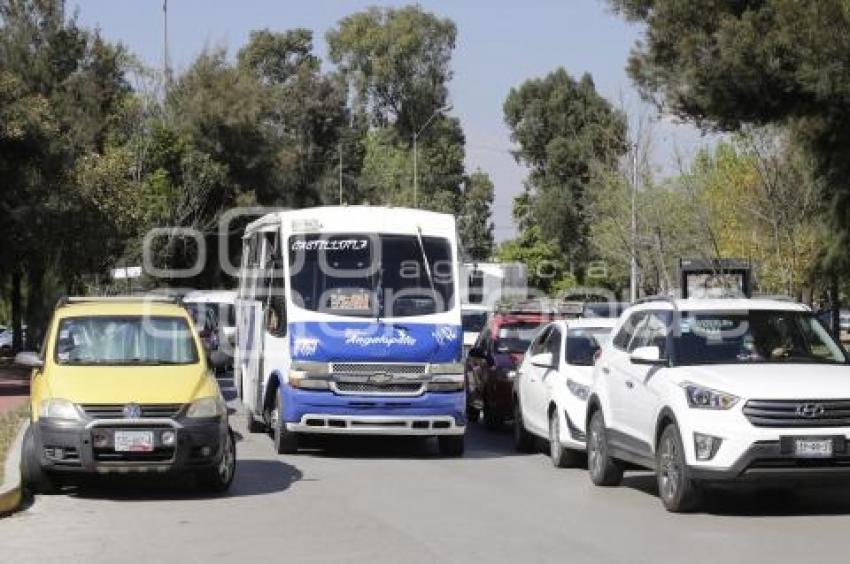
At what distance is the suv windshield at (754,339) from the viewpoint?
12.4 m

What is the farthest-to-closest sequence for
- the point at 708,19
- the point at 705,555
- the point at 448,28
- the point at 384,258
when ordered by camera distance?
the point at 448,28 < the point at 708,19 < the point at 384,258 < the point at 705,555

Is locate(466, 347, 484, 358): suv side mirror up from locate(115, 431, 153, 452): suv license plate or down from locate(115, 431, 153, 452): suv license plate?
up

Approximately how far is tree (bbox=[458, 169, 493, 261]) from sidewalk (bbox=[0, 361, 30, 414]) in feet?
147

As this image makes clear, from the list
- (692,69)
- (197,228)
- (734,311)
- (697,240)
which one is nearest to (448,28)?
(197,228)

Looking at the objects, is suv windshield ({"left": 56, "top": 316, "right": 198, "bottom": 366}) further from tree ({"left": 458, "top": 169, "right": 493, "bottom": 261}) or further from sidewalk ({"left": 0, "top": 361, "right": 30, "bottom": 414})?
tree ({"left": 458, "top": 169, "right": 493, "bottom": 261})

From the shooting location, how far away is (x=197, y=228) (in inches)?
2009

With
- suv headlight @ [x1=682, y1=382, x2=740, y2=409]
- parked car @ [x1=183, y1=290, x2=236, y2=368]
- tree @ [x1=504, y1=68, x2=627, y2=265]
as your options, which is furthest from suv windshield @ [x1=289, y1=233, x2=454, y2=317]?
tree @ [x1=504, y1=68, x2=627, y2=265]

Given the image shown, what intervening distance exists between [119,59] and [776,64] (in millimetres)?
35009

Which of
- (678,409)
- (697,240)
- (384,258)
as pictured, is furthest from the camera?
(697,240)

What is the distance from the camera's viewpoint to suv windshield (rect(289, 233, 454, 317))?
16797 mm

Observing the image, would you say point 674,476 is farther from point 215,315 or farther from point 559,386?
point 215,315

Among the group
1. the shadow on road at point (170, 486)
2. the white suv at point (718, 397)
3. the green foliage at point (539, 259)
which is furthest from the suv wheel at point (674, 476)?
the green foliage at point (539, 259)

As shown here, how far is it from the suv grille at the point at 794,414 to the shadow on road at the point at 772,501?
0.56 m

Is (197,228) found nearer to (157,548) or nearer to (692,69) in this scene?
(692,69)
